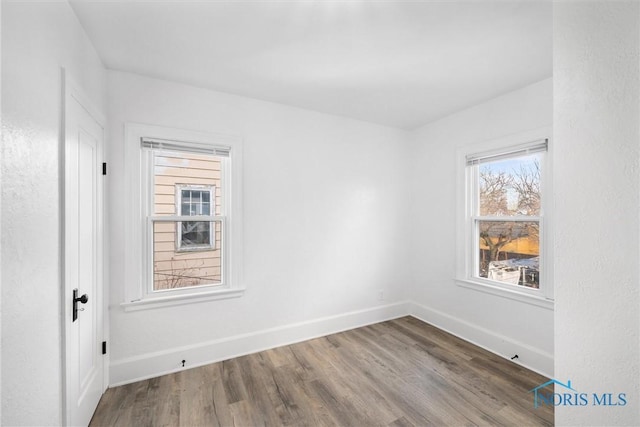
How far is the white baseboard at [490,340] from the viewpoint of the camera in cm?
234

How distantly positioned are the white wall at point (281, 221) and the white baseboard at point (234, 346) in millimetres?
12

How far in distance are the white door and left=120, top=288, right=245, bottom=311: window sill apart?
238 mm

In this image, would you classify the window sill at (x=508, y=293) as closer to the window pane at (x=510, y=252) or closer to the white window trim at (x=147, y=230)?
the window pane at (x=510, y=252)

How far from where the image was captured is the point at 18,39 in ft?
3.42

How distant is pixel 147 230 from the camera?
2316mm

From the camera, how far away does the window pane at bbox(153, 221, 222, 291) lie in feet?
7.89

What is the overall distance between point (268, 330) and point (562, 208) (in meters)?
2.58

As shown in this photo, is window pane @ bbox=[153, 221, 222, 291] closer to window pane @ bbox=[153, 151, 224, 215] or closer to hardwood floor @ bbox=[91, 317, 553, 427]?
window pane @ bbox=[153, 151, 224, 215]

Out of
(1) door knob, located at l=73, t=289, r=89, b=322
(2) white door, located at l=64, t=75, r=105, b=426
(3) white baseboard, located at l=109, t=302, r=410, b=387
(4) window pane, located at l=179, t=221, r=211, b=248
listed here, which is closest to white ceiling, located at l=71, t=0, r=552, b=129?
(2) white door, located at l=64, t=75, r=105, b=426

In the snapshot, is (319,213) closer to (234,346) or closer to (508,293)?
(234,346)

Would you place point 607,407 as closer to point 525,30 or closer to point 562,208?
point 562,208

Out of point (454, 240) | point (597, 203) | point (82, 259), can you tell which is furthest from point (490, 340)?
point (82, 259)

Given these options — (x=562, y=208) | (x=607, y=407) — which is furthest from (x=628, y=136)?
(x=607, y=407)

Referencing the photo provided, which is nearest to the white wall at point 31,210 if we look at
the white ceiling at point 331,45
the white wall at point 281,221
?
the white ceiling at point 331,45
